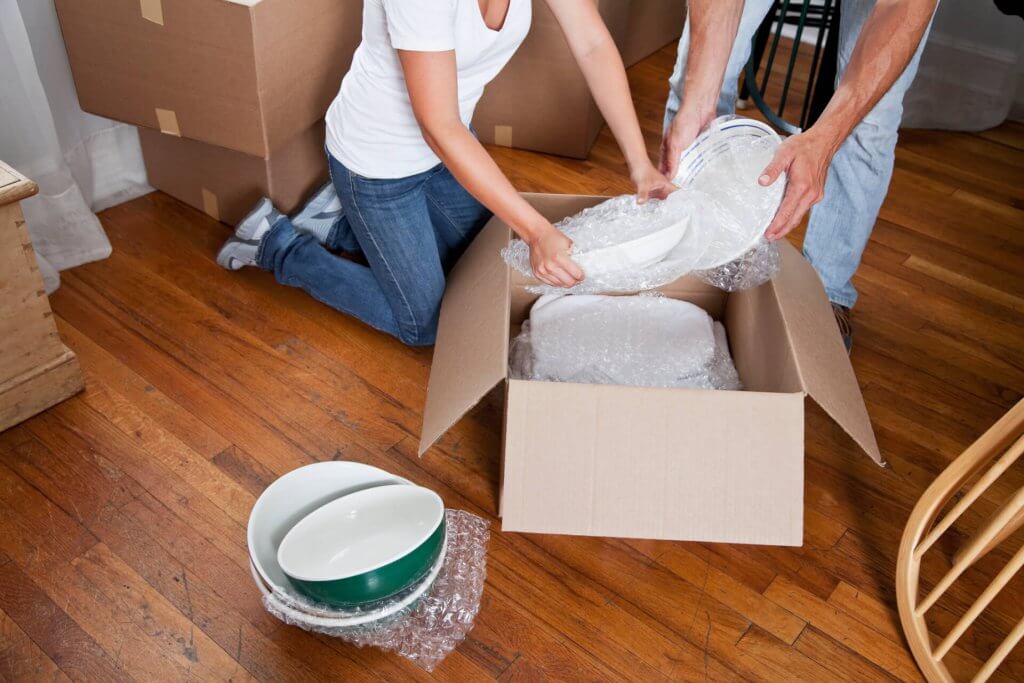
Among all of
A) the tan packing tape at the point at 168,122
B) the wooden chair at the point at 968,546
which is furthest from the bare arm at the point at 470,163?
the tan packing tape at the point at 168,122

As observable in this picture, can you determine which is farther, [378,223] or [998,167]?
[998,167]

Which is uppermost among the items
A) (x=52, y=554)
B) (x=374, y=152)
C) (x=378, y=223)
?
(x=374, y=152)

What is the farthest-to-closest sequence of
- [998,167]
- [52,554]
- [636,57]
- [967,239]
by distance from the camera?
[636,57] → [998,167] → [967,239] → [52,554]

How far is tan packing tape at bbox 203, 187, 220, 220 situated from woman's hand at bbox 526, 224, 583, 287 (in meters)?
0.87

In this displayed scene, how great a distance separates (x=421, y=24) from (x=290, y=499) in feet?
1.95

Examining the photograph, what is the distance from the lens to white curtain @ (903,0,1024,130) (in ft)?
7.50

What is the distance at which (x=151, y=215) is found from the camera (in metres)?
1.81

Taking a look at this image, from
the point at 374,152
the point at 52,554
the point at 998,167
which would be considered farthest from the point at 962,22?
the point at 52,554

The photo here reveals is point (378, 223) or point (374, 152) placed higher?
point (374, 152)

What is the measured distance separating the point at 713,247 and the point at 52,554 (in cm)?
95

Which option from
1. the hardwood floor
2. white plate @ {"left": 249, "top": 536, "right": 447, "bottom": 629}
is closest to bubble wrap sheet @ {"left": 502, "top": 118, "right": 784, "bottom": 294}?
the hardwood floor

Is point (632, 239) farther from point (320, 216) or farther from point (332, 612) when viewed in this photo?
point (320, 216)

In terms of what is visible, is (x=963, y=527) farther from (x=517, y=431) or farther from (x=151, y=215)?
(x=151, y=215)

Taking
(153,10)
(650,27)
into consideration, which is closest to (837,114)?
(153,10)
